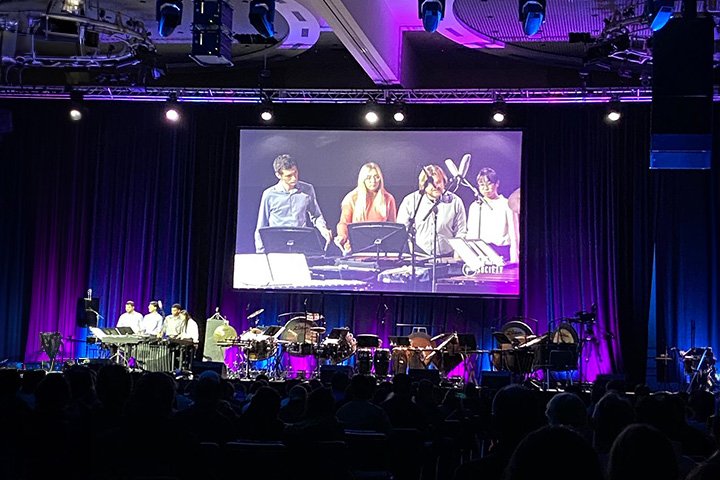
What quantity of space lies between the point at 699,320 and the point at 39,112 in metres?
12.2

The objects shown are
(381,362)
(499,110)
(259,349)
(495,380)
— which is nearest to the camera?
(495,380)

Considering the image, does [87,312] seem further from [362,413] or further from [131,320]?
[362,413]

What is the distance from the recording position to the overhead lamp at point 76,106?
15867 mm

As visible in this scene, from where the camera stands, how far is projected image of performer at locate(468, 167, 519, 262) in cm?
1544

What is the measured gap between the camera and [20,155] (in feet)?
56.5

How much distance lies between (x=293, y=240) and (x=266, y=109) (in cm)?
228

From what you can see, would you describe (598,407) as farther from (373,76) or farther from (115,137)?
(115,137)

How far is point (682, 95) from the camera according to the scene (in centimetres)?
764

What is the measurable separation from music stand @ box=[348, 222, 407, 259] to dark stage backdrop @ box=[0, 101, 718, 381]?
900 mm

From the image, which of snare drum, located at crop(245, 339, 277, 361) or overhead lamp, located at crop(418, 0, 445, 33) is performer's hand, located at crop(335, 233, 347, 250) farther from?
overhead lamp, located at crop(418, 0, 445, 33)

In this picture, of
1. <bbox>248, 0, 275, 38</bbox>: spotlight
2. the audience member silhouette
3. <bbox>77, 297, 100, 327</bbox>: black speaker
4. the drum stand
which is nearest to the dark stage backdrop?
<bbox>77, 297, 100, 327</bbox>: black speaker

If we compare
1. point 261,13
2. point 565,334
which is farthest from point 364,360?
point 261,13

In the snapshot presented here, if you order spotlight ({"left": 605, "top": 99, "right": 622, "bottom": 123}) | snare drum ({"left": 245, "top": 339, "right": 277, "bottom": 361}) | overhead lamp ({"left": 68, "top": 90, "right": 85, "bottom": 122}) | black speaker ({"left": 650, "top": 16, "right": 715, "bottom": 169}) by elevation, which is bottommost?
snare drum ({"left": 245, "top": 339, "right": 277, "bottom": 361})

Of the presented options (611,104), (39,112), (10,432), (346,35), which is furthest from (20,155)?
(10,432)
